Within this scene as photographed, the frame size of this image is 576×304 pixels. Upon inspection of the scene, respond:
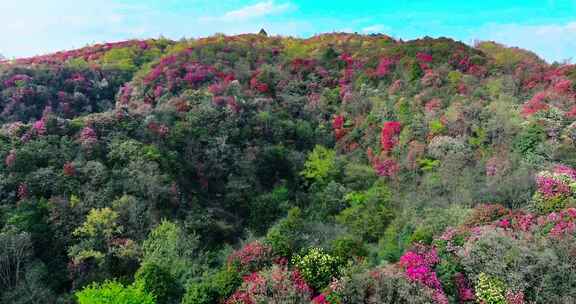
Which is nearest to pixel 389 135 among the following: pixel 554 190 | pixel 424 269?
pixel 554 190

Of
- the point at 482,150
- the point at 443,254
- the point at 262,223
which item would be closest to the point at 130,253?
the point at 262,223

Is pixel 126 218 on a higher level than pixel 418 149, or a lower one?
lower

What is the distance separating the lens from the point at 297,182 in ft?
125

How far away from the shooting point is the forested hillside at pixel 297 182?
68.5 ft

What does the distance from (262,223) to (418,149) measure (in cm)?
1259

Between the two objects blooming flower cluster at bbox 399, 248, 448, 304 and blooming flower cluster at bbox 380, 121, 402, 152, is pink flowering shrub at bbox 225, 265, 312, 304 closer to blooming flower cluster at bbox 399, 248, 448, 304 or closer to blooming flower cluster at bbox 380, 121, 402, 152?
blooming flower cluster at bbox 399, 248, 448, 304

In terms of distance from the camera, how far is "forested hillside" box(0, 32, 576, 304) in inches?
822

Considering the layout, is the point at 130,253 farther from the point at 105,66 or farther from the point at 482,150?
the point at 105,66

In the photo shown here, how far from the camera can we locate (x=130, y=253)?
2534 centimetres

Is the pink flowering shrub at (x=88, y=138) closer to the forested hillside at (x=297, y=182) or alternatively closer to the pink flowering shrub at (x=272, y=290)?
the forested hillside at (x=297, y=182)

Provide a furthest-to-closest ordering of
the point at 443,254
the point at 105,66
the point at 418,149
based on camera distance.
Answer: the point at 105,66 < the point at 418,149 < the point at 443,254

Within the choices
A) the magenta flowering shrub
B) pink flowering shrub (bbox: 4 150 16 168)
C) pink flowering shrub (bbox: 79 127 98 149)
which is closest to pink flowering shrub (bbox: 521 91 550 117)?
the magenta flowering shrub

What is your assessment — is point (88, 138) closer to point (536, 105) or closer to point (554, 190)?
point (554, 190)

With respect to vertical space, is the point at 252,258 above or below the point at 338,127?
below
